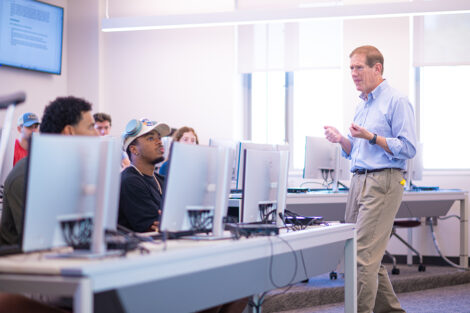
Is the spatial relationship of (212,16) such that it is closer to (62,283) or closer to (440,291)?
(440,291)

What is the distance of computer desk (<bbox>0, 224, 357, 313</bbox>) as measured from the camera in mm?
1587

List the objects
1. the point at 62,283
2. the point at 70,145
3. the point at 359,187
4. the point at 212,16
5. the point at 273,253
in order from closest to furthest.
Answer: the point at 62,283
the point at 70,145
the point at 273,253
the point at 359,187
the point at 212,16

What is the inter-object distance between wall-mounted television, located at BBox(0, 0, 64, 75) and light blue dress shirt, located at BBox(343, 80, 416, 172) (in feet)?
A: 13.4

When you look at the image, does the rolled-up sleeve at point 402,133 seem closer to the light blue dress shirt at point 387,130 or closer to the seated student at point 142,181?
the light blue dress shirt at point 387,130

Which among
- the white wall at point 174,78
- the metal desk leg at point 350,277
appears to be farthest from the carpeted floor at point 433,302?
the white wall at point 174,78

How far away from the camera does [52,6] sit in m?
6.67

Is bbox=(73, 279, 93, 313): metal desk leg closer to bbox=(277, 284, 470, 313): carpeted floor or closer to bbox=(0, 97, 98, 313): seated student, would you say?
bbox=(0, 97, 98, 313): seated student

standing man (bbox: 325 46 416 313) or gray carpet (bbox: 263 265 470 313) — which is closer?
standing man (bbox: 325 46 416 313)

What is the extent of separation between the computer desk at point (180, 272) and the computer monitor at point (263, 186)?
21 centimetres

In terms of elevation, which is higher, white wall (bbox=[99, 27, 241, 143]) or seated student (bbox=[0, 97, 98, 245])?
white wall (bbox=[99, 27, 241, 143])

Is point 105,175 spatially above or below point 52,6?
below

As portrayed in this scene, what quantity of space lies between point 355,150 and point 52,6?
14.5 feet

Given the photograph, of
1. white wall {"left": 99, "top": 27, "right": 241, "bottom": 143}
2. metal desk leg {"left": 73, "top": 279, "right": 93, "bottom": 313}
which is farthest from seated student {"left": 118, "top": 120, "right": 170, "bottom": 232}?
white wall {"left": 99, "top": 27, "right": 241, "bottom": 143}

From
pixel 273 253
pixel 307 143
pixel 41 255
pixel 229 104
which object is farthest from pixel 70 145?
pixel 229 104
